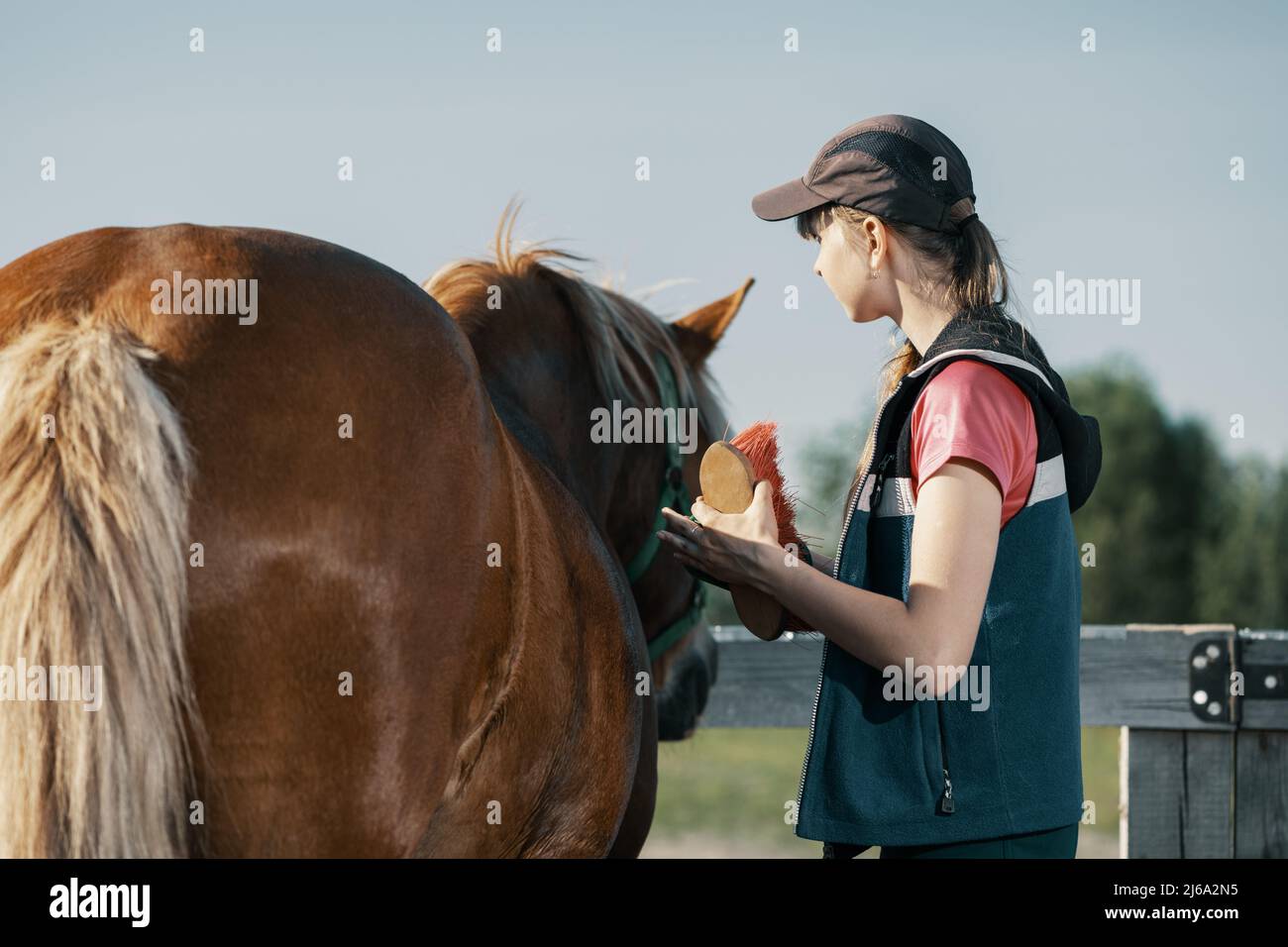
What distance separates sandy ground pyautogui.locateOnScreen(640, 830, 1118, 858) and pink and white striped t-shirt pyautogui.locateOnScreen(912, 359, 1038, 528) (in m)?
10.4

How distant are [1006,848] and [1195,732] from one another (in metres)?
2.07

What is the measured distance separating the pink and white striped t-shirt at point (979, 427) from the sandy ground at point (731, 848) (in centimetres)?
1038

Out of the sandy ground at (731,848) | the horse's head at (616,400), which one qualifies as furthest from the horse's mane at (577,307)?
the sandy ground at (731,848)

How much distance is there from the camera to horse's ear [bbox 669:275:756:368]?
3.75m

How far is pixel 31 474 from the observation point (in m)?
1.61

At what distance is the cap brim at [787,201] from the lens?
205cm

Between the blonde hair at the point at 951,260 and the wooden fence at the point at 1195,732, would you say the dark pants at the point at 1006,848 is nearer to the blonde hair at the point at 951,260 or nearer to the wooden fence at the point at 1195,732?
the blonde hair at the point at 951,260

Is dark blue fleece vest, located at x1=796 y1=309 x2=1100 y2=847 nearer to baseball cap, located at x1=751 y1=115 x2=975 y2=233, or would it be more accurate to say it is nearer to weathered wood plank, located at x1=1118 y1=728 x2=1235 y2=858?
baseball cap, located at x1=751 y1=115 x2=975 y2=233

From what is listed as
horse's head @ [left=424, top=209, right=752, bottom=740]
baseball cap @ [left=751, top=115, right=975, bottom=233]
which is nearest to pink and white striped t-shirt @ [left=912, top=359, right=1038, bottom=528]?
baseball cap @ [left=751, top=115, right=975, bottom=233]

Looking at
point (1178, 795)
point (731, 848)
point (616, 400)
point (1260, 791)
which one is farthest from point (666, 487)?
point (731, 848)

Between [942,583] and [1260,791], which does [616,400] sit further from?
[1260,791]
